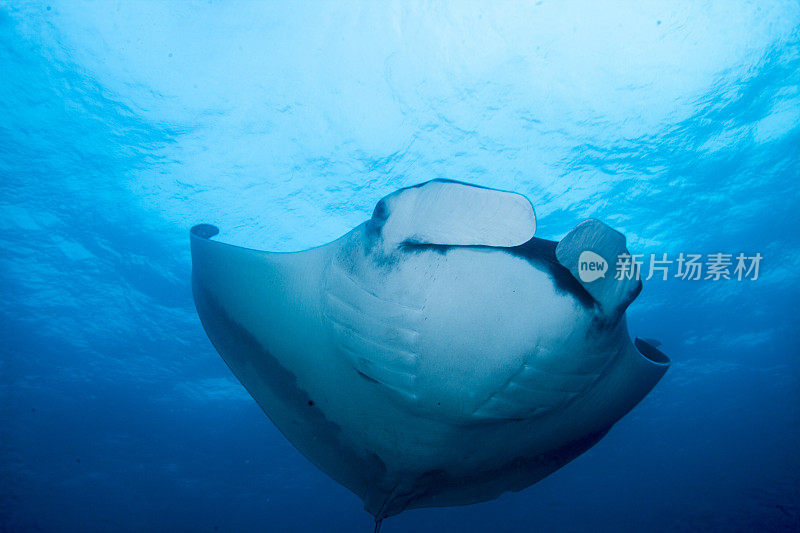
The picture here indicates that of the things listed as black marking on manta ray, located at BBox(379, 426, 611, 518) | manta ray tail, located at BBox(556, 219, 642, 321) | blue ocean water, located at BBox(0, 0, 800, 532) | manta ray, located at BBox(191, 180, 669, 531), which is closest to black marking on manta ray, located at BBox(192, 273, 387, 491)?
manta ray, located at BBox(191, 180, 669, 531)

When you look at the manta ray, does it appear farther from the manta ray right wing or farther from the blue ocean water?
the blue ocean water

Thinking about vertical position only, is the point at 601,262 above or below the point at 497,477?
above

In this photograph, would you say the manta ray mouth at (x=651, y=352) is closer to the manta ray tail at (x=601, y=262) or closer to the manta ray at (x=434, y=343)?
the manta ray at (x=434, y=343)

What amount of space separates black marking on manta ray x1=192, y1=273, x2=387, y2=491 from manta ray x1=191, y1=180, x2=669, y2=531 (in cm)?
1

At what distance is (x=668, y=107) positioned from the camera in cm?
739

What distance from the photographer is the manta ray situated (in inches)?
73.8

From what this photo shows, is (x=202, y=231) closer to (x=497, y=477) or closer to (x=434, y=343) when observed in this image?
(x=434, y=343)

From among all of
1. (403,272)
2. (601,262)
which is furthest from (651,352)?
(403,272)

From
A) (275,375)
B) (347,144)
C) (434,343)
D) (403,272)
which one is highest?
(347,144)

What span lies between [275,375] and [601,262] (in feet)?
7.47

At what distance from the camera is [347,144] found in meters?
7.72

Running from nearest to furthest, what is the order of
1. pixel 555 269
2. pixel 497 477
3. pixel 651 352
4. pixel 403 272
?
pixel 555 269 < pixel 403 272 < pixel 651 352 < pixel 497 477

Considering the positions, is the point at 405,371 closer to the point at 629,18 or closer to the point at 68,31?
the point at 629,18

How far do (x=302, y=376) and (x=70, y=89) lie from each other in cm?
780
